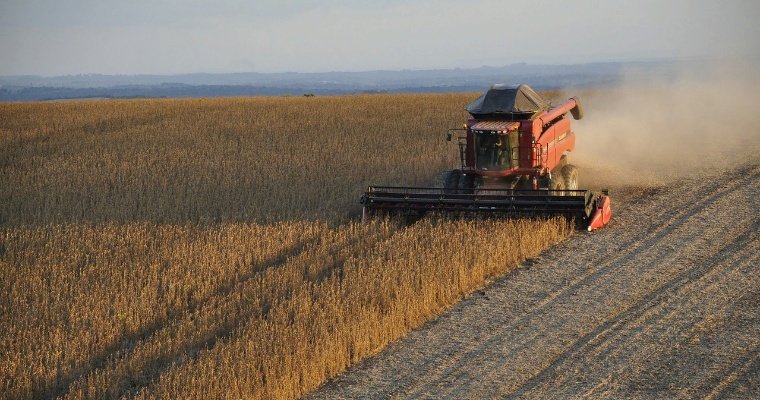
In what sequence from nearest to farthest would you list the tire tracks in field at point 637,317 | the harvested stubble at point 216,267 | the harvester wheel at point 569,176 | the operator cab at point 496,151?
the harvested stubble at point 216,267 < the tire tracks in field at point 637,317 < the operator cab at point 496,151 < the harvester wheel at point 569,176

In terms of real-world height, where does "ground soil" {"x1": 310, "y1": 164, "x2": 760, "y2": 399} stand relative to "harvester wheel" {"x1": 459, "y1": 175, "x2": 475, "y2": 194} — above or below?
below

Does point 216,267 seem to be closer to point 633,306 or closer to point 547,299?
point 547,299

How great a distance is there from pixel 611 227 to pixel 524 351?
5.39 meters

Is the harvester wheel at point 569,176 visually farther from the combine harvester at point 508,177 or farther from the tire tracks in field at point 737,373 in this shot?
the tire tracks in field at point 737,373

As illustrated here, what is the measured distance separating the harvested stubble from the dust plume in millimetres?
3655

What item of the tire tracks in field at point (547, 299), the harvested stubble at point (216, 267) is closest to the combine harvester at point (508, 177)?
the harvested stubble at point (216, 267)

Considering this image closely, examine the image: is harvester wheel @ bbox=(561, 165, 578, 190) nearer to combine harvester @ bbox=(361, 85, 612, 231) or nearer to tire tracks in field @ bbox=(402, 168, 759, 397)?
combine harvester @ bbox=(361, 85, 612, 231)

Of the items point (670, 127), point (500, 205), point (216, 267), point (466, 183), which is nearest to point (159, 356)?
point (216, 267)

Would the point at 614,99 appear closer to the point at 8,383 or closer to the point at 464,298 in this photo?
the point at 464,298

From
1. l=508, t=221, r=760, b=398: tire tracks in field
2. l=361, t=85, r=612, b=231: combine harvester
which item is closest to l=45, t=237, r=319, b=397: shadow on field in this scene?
l=508, t=221, r=760, b=398: tire tracks in field

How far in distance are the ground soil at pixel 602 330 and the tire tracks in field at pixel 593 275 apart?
0.02m

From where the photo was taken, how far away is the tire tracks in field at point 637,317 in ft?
25.3

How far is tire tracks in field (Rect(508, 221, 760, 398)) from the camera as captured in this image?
304 inches

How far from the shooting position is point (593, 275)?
34.3 ft
